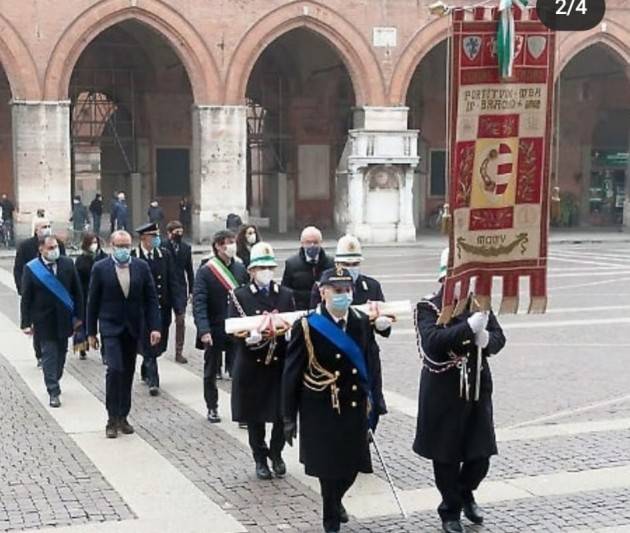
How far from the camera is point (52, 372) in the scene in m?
9.95

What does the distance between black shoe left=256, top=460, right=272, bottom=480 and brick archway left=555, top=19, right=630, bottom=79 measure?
2700cm

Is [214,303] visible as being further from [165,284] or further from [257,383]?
[165,284]

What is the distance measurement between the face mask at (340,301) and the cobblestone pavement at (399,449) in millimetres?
1487

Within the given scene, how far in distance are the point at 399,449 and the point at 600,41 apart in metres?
27.8

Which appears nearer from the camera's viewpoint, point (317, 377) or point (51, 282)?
point (317, 377)

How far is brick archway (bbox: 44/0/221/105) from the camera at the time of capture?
2758 cm

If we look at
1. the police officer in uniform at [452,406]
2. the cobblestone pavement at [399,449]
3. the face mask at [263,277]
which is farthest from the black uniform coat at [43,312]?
the police officer in uniform at [452,406]

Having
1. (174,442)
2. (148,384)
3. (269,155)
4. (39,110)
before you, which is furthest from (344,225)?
(174,442)

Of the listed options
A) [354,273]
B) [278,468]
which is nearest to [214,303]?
[354,273]

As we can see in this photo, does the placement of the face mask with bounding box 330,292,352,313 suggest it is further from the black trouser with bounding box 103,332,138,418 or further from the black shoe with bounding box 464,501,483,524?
the black trouser with bounding box 103,332,138,418

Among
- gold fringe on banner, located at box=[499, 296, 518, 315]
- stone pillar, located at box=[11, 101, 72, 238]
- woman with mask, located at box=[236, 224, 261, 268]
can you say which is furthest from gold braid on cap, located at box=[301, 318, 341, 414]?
stone pillar, located at box=[11, 101, 72, 238]

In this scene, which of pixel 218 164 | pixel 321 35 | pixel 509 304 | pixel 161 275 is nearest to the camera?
pixel 509 304

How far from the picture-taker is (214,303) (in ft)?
30.8

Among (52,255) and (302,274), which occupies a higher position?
(52,255)
